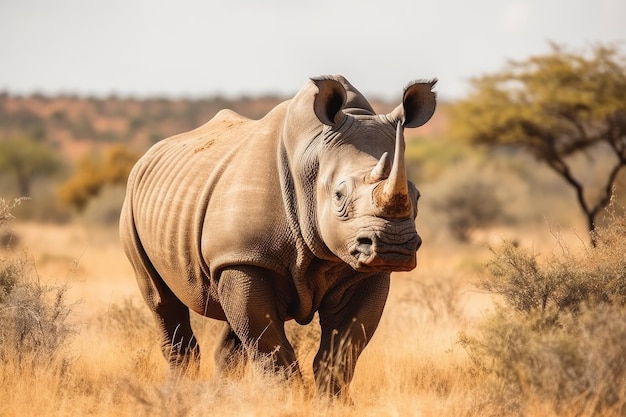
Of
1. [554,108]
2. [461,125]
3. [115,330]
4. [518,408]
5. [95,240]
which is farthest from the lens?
[95,240]

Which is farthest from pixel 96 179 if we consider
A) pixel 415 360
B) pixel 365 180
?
pixel 365 180

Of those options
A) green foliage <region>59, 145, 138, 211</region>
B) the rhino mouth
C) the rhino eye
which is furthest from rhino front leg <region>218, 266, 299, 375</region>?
green foliage <region>59, 145, 138, 211</region>

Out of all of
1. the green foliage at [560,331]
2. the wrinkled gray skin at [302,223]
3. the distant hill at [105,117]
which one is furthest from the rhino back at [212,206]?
the distant hill at [105,117]

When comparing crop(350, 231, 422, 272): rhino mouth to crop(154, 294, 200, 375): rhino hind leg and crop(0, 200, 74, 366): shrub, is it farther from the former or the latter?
crop(154, 294, 200, 375): rhino hind leg

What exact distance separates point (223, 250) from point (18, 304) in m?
1.71

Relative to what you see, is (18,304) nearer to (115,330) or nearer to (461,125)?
(115,330)

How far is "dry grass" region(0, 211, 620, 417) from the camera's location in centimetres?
552

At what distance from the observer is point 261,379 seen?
6.01 m

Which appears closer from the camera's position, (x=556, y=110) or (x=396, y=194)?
(x=396, y=194)

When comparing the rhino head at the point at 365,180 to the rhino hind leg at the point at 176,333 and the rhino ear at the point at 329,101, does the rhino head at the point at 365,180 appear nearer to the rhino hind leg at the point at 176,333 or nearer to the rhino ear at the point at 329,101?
the rhino ear at the point at 329,101

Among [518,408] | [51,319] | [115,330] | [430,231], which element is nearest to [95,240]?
[430,231]

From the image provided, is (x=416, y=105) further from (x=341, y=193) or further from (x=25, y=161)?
(x=25, y=161)

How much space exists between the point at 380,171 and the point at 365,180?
0.46 ft

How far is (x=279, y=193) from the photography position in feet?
20.2
